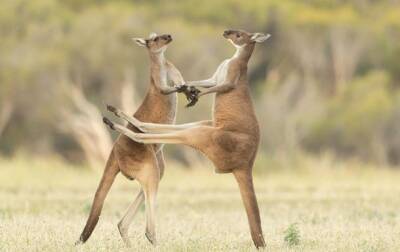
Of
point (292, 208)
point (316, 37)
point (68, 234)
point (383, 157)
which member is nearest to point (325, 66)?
point (316, 37)

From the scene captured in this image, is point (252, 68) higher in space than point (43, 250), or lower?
lower

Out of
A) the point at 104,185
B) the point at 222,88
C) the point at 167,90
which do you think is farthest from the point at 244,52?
the point at 104,185

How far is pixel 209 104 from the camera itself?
26031 mm

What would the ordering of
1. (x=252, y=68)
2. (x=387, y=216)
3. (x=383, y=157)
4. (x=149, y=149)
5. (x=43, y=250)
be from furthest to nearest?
1. (x=252, y=68)
2. (x=383, y=157)
3. (x=387, y=216)
4. (x=149, y=149)
5. (x=43, y=250)

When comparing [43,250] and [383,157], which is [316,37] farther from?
[43,250]

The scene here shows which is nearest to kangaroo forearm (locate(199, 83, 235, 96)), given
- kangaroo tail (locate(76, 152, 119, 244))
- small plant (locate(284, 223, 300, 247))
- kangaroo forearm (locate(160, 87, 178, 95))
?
kangaroo forearm (locate(160, 87, 178, 95))

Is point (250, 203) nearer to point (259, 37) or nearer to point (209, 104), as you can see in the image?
point (259, 37)

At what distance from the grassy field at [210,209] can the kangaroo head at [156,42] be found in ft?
5.66

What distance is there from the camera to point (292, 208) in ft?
49.7

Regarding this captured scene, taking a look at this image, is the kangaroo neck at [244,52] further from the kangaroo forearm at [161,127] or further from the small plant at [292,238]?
the small plant at [292,238]

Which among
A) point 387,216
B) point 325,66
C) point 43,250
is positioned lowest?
point 325,66

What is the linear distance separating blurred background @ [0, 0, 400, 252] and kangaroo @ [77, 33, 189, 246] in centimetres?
221

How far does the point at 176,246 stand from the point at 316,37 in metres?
24.1

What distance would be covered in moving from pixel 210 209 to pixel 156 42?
196 inches
